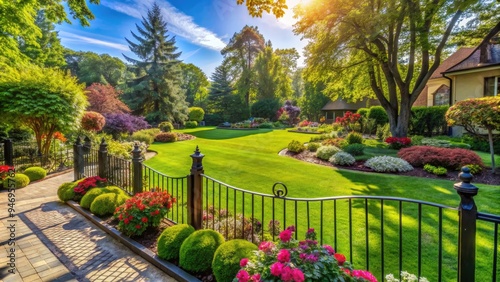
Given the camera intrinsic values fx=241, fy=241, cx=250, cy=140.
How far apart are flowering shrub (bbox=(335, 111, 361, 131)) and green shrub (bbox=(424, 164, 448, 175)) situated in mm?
9035

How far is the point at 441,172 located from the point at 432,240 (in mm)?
4503

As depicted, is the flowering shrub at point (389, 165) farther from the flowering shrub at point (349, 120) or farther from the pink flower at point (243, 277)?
the flowering shrub at point (349, 120)

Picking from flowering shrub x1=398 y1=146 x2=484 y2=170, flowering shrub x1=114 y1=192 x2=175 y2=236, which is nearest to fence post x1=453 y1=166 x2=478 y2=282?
flowering shrub x1=114 y1=192 x2=175 y2=236

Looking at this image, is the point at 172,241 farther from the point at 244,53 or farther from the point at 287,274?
the point at 244,53

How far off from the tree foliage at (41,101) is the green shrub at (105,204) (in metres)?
5.56

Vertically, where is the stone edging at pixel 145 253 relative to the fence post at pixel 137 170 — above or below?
below

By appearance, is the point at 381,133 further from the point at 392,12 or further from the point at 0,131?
the point at 0,131

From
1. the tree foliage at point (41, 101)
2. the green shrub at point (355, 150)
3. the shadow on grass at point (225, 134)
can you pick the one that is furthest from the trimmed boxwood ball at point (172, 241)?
the shadow on grass at point (225, 134)

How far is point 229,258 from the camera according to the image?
2523mm

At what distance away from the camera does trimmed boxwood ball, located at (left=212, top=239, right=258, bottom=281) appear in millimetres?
2436

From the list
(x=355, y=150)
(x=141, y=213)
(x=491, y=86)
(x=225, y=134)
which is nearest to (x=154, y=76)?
(x=225, y=134)

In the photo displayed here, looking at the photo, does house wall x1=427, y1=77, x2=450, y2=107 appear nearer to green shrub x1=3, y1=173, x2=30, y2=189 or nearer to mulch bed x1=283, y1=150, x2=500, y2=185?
mulch bed x1=283, y1=150, x2=500, y2=185

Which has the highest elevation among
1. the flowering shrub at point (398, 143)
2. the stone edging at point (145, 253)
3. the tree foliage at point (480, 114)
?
the tree foliage at point (480, 114)

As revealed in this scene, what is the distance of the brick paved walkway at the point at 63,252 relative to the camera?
293 centimetres
